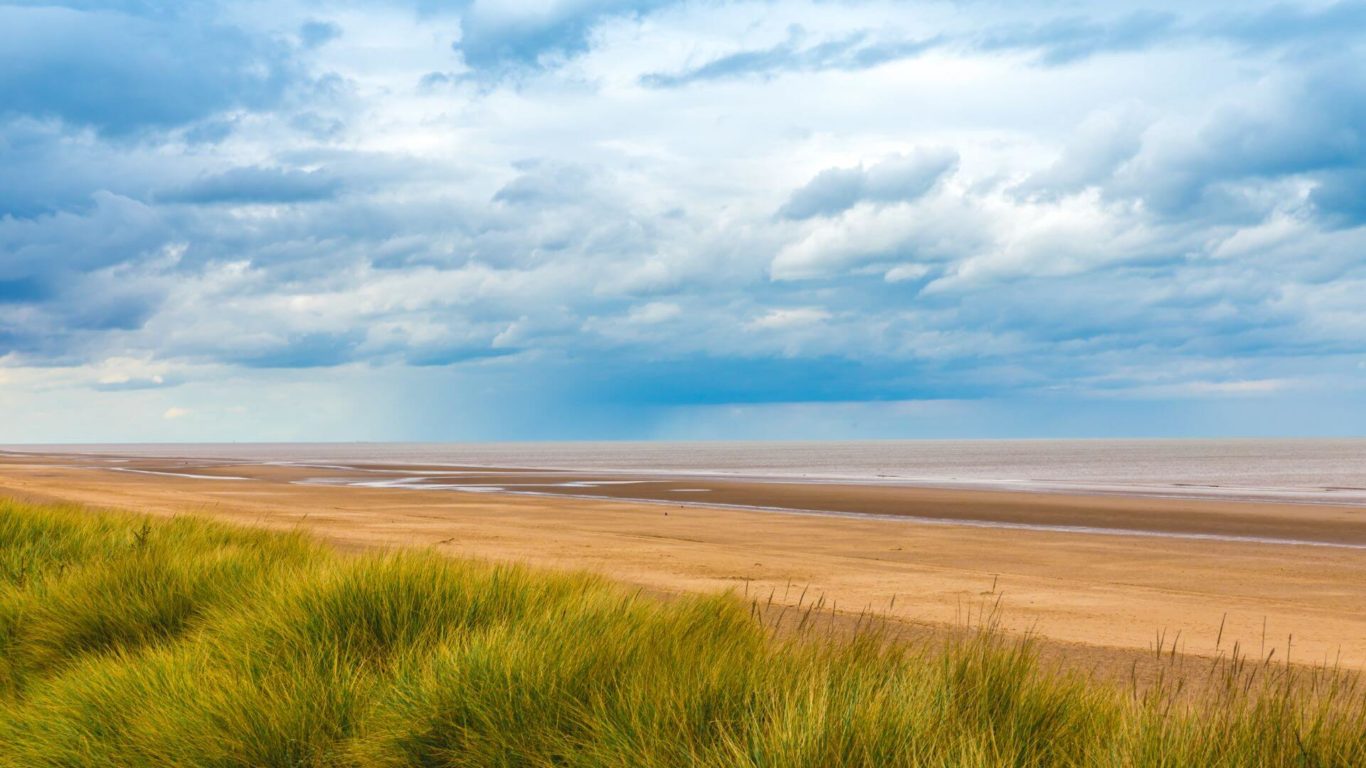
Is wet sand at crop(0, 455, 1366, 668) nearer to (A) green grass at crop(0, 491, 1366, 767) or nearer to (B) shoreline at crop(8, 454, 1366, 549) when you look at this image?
(B) shoreline at crop(8, 454, 1366, 549)

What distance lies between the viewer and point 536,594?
754cm

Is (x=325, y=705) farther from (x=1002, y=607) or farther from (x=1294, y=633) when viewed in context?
(x=1294, y=633)

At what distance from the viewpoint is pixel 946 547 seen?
2033 cm

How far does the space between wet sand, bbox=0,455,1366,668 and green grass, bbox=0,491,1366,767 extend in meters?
1.35

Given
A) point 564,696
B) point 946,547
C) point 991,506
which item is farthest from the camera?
point 991,506

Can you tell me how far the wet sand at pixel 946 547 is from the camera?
11.3m

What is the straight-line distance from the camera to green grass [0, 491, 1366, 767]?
4.31m

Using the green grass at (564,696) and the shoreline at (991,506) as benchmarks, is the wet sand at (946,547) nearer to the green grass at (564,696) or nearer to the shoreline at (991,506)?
the shoreline at (991,506)

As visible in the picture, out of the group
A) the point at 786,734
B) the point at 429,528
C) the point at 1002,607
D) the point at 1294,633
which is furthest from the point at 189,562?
the point at 429,528

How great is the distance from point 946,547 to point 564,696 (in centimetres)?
1609

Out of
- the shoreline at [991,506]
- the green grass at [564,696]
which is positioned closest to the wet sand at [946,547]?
the shoreline at [991,506]

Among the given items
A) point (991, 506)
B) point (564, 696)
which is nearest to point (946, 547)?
point (991, 506)

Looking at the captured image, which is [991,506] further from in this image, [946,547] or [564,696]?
[564,696]

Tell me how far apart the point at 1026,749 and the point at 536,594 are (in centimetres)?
388
